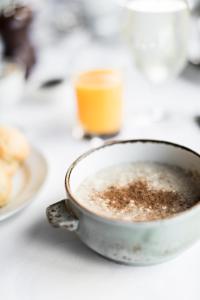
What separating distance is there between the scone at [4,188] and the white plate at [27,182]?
10 mm

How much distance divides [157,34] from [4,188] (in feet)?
1.76

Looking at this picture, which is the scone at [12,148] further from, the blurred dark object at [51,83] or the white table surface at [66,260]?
the blurred dark object at [51,83]

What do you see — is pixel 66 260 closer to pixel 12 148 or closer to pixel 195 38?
pixel 12 148

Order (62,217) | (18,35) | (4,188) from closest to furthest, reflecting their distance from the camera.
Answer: (62,217) → (4,188) → (18,35)

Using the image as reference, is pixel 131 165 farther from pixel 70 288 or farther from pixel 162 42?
pixel 162 42

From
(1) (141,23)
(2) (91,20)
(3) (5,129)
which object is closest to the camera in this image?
(3) (5,129)

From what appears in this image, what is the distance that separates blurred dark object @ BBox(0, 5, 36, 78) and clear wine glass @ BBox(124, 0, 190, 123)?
1.48 ft

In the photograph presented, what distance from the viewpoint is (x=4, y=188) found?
0.80m

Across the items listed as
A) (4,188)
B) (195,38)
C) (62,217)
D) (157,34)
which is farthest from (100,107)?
(195,38)

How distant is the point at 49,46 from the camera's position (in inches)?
67.2

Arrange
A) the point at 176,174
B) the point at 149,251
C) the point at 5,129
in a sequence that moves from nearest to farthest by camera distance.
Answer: the point at 149,251 → the point at 176,174 → the point at 5,129

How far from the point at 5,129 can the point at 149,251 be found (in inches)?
17.4

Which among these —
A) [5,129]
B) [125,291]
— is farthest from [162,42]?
[125,291]

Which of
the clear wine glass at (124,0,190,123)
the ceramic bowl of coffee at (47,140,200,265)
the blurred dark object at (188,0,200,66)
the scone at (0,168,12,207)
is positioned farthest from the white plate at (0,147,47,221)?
the blurred dark object at (188,0,200,66)
